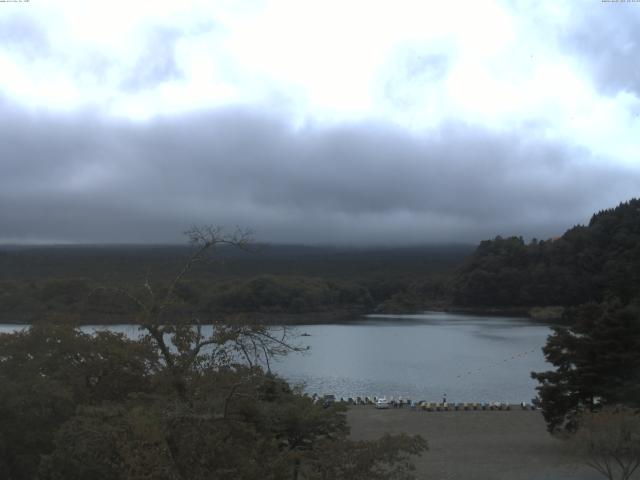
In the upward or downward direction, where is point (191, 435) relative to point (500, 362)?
upward

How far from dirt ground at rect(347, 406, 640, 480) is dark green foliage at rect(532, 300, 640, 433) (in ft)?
4.87

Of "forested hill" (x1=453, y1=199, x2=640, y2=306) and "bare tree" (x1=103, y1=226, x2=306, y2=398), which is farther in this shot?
"forested hill" (x1=453, y1=199, x2=640, y2=306)

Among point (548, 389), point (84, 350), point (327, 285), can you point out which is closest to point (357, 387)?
point (548, 389)

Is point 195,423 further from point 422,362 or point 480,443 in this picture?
point 422,362

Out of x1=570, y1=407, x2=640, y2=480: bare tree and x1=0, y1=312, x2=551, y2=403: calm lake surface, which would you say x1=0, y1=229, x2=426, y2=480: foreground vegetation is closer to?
x1=570, y1=407, x2=640, y2=480: bare tree

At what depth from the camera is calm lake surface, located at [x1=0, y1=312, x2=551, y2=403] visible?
1630 inches

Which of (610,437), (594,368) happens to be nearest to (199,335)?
(610,437)

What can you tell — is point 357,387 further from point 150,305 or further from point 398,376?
point 150,305

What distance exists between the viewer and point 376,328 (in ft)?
286

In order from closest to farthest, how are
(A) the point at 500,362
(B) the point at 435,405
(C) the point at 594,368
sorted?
(C) the point at 594,368, (B) the point at 435,405, (A) the point at 500,362

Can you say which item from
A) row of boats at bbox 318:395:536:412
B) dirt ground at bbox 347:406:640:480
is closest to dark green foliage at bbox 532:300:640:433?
dirt ground at bbox 347:406:640:480

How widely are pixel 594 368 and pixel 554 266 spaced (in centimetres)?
9656

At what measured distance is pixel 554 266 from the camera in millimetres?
113375

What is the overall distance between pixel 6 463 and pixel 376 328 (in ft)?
251
